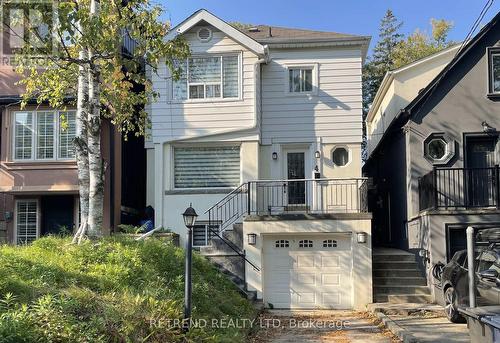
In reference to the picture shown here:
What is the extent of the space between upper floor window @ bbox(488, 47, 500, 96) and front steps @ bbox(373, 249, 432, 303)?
503 cm

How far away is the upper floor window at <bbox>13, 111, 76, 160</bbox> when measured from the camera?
15836mm

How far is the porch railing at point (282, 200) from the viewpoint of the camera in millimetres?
15464

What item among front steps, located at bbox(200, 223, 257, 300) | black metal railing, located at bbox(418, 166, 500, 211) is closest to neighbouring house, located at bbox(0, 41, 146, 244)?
front steps, located at bbox(200, 223, 257, 300)

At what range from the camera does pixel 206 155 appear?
53.6 feet

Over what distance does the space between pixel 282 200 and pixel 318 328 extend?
5.23 meters

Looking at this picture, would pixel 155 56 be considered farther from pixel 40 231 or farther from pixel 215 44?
pixel 40 231

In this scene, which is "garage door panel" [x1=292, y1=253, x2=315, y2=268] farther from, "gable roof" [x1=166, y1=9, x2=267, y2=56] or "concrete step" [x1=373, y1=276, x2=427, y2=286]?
"gable roof" [x1=166, y1=9, x2=267, y2=56]

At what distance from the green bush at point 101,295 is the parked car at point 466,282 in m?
4.22

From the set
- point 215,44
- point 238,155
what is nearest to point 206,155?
point 238,155

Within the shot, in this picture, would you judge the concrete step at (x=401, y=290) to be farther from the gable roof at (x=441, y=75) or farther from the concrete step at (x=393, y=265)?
the gable roof at (x=441, y=75)

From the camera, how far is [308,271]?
14.5 m

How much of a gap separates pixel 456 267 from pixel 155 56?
7.36 meters

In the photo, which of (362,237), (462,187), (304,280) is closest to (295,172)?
(362,237)
